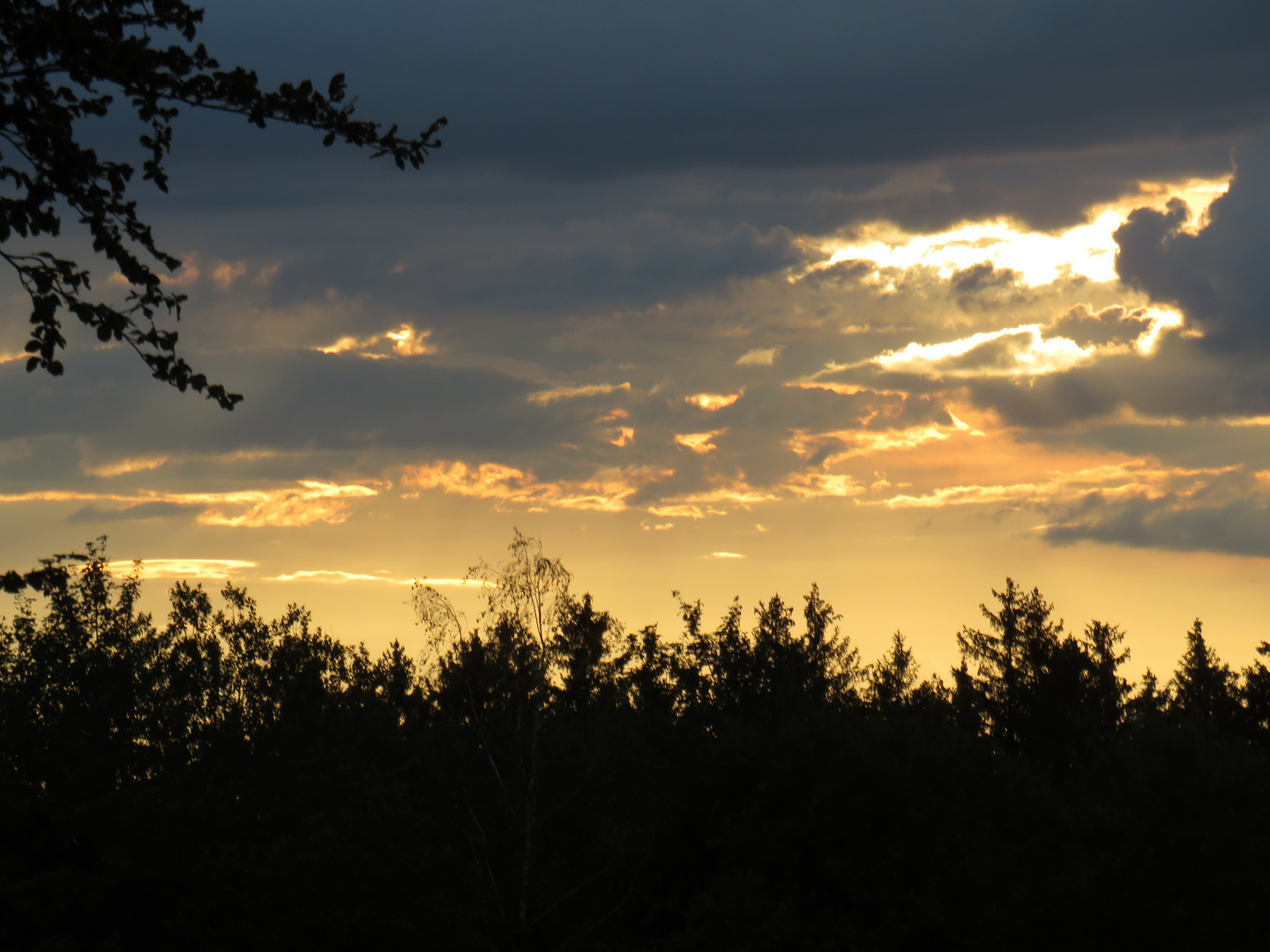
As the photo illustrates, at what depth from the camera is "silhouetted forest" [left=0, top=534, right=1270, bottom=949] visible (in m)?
34.2

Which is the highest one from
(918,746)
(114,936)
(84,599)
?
(84,599)

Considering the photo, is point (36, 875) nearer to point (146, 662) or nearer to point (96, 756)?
point (96, 756)

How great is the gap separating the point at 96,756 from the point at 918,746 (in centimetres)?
2749

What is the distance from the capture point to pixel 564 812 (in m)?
41.7

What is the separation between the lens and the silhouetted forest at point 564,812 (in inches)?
1346

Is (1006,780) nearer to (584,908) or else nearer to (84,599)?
(584,908)

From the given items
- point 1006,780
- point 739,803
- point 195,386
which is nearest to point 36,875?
point 739,803

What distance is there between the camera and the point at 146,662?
4800cm

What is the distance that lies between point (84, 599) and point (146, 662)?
3393 mm

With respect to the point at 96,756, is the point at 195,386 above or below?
above

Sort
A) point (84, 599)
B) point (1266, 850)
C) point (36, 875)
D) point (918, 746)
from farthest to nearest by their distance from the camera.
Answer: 1. point (84, 599)
2. point (36, 875)
3. point (918, 746)
4. point (1266, 850)

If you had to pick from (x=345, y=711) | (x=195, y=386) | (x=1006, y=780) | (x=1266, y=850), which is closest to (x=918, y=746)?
(x=1006, y=780)

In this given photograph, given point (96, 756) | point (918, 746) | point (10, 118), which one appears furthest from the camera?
point (96, 756)

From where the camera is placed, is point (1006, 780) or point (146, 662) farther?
point (146, 662)
